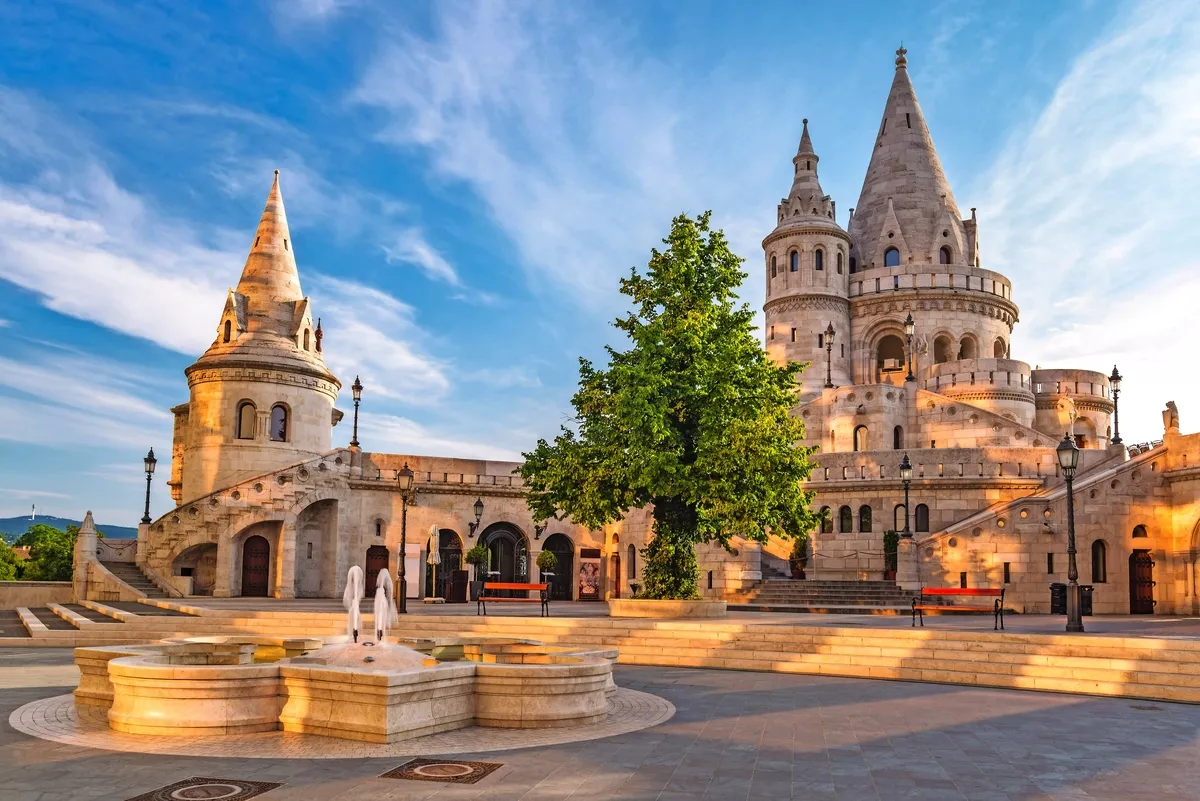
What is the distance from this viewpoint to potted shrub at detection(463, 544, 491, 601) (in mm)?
38469

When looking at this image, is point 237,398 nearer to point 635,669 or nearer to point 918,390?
point 635,669

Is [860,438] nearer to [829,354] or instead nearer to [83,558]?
[829,354]

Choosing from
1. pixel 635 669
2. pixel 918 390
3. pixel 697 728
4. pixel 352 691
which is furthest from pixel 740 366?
pixel 918 390

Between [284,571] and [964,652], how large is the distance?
27247mm

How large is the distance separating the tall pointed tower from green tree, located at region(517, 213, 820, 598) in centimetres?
1756

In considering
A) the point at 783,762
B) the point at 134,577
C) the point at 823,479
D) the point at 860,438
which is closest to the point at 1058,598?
the point at 823,479

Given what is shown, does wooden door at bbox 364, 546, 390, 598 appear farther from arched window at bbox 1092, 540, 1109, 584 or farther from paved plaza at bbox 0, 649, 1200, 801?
paved plaza at bbox 0, 649, 1200, 801

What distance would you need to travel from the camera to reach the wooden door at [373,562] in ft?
133

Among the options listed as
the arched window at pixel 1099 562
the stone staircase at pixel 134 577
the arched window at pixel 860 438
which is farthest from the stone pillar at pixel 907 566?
the stone staircase at pixel 134 577

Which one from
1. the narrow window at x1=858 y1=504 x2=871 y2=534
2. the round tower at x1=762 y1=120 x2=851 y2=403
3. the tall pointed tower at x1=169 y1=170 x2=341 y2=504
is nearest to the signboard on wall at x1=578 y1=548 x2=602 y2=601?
the narrow window at x1=858 y1=504 x2=871 y2=534

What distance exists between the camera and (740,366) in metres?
25.3

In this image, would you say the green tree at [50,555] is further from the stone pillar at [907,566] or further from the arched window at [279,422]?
the stone pillar at [907,566]

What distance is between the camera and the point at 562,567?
4362cm

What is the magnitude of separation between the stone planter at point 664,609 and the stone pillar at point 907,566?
10012mm
